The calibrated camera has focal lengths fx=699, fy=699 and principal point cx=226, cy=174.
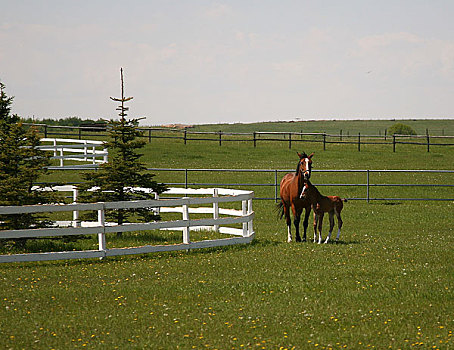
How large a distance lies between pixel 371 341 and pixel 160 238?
1162cm

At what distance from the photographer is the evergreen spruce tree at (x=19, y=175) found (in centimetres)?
1836

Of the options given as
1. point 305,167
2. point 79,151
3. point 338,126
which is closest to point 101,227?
point 305,167

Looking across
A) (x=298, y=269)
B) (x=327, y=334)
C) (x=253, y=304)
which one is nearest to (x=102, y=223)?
(x=298, y=269)

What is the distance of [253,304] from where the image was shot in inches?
463

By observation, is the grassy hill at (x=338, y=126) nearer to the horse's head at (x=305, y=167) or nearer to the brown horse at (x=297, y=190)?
the brown horse at (x=297, y=190)

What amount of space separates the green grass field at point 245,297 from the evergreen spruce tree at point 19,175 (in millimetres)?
956

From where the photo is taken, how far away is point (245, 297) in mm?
12375

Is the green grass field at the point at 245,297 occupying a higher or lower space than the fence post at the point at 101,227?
lower

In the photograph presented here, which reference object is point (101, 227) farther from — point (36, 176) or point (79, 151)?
point (79, 151)

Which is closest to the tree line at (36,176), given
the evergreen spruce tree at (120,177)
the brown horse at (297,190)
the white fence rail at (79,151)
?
the evergreen spruce tree at (120,177)

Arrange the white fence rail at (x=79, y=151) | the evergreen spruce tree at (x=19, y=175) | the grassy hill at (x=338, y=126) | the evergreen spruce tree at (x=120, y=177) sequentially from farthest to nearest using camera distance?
the grassy hill at (x=338, y=126), the white fence rail at (x=79, y=151), the evergreen spruce tree at (x=120, y=177), the evergreen spruce tree at (x=19, y=175)

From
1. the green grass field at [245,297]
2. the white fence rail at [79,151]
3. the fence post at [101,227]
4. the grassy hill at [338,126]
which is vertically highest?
the grassy hill at [338,126]

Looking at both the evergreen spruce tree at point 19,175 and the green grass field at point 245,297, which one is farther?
the evergreen spruce tree at point 19,175

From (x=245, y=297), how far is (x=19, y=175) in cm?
907
